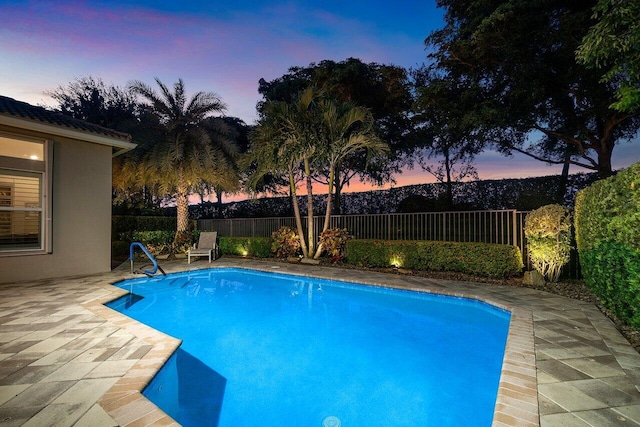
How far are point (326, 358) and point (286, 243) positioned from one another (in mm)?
7731

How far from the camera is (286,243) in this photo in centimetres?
1143

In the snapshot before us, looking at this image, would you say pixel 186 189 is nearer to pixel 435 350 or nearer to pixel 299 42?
pixel 299 42

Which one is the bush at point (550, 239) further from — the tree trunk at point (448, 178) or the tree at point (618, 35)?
the tree trunk at point (448, 178)

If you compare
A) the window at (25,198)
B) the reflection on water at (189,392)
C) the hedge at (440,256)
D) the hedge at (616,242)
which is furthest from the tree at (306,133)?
the reflection on water at (189,392)

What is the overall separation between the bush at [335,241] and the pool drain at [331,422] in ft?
24.9

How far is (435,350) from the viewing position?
4.07 m

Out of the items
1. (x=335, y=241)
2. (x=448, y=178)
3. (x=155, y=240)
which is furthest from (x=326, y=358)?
(x=448, y=178)

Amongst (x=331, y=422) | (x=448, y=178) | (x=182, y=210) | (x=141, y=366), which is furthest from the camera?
(x=448, y=178)

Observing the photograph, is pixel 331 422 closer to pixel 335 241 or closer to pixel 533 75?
pixel 335 241

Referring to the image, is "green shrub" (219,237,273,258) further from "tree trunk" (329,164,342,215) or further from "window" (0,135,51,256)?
"window" (0,135,51,256)

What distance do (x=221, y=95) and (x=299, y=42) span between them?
3.89 metres

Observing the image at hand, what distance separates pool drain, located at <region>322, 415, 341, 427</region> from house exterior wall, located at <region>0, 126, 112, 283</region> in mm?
8132

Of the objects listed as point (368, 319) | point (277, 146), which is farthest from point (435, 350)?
point (277, 146)

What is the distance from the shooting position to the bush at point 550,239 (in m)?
6.51
